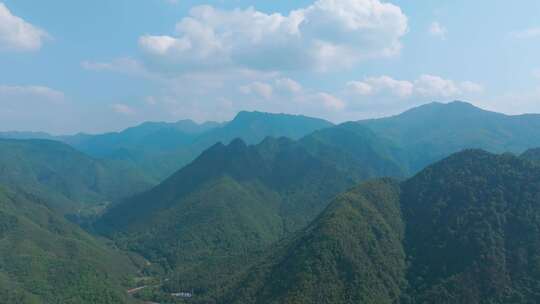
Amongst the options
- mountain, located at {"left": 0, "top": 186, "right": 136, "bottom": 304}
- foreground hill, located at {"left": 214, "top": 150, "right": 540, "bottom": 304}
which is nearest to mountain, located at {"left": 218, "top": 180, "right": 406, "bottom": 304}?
foreground hill, located at {"left": 214, "top": 150, "right": 540, "bottom": 304}

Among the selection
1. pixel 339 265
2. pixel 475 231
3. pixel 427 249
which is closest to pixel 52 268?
pixel 339 265

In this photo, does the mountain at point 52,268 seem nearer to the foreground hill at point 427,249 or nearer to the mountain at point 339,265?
the foreground hill at point 427,249

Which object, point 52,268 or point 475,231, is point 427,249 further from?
point 52,268

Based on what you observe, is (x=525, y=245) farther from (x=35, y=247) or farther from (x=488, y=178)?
(x=35, y=247)

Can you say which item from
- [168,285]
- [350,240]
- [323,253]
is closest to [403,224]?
[350,240]

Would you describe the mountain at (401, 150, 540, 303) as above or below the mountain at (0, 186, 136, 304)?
above

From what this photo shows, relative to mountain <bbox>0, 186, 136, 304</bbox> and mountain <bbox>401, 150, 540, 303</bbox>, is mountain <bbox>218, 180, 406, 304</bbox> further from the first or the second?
mountain <bbox>0, 186, 136, 304</bbox>
